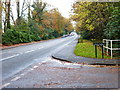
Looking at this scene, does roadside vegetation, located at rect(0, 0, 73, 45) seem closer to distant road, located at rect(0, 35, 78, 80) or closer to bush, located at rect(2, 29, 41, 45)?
bush, located at rect(2, 29, 41, 45)

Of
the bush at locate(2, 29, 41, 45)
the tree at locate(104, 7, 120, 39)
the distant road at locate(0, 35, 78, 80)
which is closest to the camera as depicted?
the distant road at locate(0, 35, 78, 80)

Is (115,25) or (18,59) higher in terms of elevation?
(115,25)

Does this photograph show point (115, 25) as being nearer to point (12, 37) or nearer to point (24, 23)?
point (12, 37)

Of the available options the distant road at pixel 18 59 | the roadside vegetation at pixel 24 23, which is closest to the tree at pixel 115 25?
the distant road at pixel 18 59

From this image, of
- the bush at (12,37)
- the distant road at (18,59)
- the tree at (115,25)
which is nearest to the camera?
the distant road at (18,59)

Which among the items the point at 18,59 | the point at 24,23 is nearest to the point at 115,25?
the point at 18,59

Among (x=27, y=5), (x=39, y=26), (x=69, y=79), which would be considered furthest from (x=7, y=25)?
(x=69, y=79)

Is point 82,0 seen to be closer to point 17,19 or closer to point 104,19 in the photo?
Answer: point 104,19

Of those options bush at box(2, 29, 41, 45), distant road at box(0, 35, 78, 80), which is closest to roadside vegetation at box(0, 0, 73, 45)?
bush at box(2, 29, 41, 45)

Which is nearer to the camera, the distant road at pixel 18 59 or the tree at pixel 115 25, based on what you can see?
the distant road at pixel 18 59

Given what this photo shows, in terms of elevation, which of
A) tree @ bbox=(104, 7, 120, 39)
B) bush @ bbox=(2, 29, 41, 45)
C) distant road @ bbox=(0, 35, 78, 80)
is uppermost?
tree @ bbox=(104, 7, 120, 39)

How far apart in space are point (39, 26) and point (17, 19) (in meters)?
9.86

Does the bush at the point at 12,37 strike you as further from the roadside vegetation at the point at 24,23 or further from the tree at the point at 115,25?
the tree at the point at 115,25

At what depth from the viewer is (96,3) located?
1670 cm
